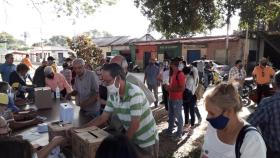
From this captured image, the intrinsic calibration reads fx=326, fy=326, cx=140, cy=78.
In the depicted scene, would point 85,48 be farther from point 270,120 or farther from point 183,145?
point 270,120

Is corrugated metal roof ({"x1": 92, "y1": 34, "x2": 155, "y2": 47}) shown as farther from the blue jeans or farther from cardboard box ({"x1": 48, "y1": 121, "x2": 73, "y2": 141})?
cardboard box ({"x1": 48, "y1": 121, "x2": 73, "y2": 141})

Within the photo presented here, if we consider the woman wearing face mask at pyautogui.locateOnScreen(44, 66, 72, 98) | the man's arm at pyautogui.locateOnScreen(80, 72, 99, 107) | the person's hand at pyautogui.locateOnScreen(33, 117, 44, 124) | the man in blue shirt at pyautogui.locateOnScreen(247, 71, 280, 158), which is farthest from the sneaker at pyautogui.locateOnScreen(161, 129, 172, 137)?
the man in blue shirt at pyautogui.locateOnScreen(247, 71, 280, 158)

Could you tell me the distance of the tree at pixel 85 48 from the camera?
68.1 ft

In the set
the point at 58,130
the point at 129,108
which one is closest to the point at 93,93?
the point at 58,130

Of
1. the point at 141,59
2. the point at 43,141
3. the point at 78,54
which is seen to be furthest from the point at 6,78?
the point at 141,59

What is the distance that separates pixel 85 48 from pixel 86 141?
18514 mm

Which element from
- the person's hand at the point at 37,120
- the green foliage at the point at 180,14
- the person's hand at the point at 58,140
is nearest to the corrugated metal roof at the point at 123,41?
the green foliage at the point at 180,14

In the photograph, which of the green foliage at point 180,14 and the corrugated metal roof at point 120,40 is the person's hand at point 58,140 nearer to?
the green foliage at point 180,14

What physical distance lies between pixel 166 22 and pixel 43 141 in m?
5.13

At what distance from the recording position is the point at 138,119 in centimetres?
293

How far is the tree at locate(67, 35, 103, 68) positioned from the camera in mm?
20766

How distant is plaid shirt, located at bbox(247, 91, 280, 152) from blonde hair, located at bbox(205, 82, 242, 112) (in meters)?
0.63

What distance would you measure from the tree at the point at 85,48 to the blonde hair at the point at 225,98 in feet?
61.7

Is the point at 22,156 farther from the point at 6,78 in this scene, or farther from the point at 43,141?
the point at 6,78
